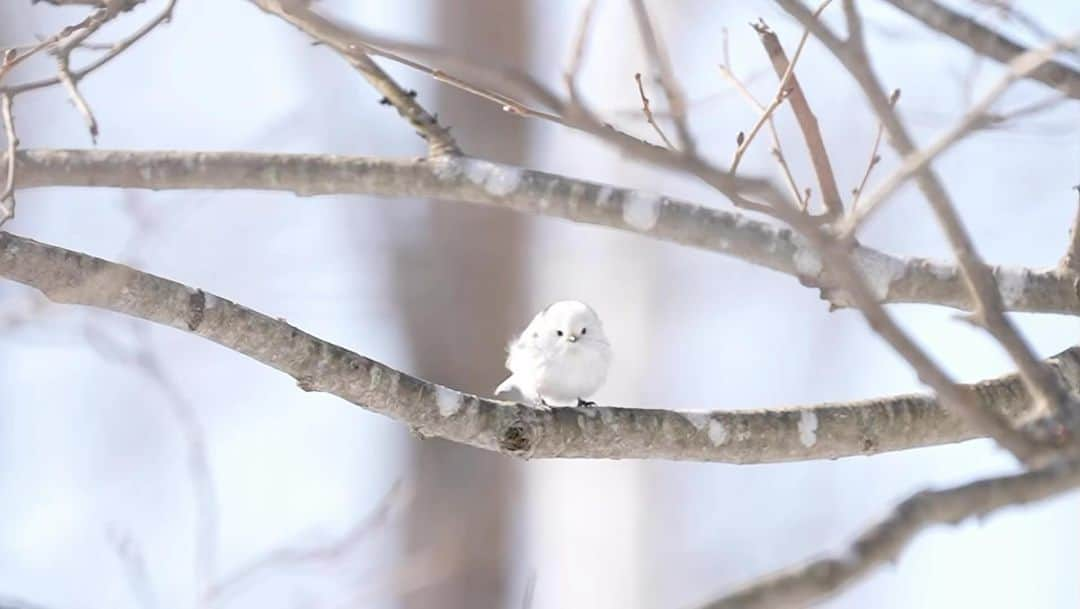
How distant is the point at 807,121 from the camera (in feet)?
6.63

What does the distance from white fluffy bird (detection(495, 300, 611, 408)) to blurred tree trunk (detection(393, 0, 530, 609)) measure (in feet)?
5.48

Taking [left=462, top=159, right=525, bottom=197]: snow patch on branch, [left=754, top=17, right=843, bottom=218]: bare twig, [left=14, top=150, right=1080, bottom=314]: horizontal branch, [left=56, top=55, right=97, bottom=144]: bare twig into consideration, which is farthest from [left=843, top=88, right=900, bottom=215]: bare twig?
[left=56, top=55, right=97, bottom=144]: bare twig

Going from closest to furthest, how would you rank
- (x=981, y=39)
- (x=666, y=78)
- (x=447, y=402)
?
(x=666, y=78)
(x=981, y=39)
(x=447, y=402)

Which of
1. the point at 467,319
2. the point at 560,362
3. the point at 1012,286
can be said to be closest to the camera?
the point at 1012,286

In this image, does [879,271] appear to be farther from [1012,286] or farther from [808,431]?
[808,431]

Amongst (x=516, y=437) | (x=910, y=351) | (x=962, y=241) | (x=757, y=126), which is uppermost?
(x=757, y=126)

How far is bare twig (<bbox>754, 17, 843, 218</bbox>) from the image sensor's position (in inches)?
75.1

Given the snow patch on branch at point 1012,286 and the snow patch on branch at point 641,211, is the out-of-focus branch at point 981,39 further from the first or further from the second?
the snow patch on branch at point 641,211

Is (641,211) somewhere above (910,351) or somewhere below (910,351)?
above

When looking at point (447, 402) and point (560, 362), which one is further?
point (560, 362)

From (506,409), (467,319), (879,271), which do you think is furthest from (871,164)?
(467,319)

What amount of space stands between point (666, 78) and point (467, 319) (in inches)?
158

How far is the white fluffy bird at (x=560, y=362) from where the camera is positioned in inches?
122

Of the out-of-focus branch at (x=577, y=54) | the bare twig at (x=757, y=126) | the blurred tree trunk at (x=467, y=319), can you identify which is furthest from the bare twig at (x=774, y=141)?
the blurred tree trunk at (x=467, y=319)
